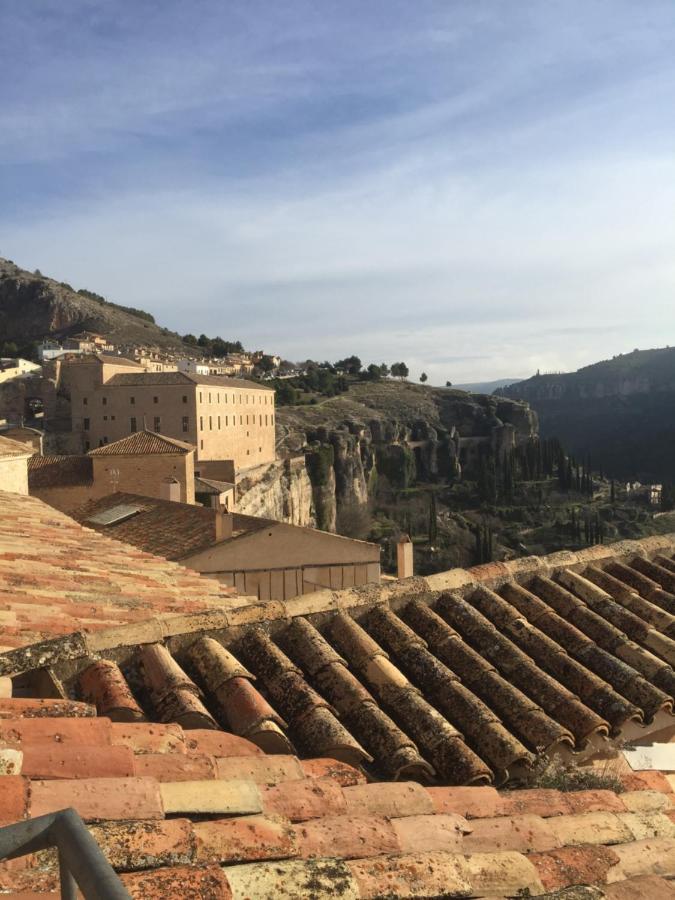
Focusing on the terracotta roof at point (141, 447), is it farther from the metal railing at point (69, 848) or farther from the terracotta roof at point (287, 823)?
the metal railing at point (69, 848)

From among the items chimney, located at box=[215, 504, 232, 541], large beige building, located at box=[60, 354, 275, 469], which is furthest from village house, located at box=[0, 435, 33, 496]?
large beige building, located at box=[60, 354, 275, 469]

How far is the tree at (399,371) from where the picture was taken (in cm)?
11369

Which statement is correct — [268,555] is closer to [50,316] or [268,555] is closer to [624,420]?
[50,316]

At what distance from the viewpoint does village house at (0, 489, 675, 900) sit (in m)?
2.19

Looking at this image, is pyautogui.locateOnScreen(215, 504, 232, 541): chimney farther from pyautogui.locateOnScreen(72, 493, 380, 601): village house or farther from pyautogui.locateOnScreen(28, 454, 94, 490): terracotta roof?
pyautogui.locateOnScreen(28, 454, 94, 490): terracotta roof

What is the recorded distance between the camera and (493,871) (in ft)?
7.77

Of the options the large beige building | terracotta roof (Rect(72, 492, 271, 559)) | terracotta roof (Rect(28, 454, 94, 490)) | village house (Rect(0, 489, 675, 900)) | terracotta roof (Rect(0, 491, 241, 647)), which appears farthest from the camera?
the large beige building

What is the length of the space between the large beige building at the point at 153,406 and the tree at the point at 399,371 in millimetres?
58337

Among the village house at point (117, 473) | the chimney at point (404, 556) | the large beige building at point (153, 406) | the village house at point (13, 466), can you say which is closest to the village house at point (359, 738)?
the chimney at point (404, 556)

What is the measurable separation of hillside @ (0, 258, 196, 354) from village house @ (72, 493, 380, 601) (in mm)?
84889

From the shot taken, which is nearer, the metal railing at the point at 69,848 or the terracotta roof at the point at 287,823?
the metal railing at the point at 69,848

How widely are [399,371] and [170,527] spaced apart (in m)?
98.8

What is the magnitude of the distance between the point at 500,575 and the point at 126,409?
1951 inches

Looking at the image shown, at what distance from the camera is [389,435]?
83312mm
